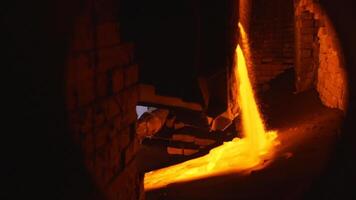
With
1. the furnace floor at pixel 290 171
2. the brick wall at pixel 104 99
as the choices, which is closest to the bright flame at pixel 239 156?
the furnace floor at pixel 290 171

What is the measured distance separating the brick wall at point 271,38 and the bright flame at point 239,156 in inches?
30.4

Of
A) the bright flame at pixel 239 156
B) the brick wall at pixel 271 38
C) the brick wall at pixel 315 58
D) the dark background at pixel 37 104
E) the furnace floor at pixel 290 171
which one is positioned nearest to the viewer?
the dark background at pixel 37 104

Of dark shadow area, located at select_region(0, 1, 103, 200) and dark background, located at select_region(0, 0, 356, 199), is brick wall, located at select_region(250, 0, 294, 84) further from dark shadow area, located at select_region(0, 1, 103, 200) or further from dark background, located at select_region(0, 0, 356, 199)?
dark shadow area, located at select_region(0, 1, 103, 200)

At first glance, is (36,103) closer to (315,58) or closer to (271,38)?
(315,58)

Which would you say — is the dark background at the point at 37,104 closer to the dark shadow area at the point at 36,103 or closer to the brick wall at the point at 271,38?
the dark shadow area at the point at 36,103

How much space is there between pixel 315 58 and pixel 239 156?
116 inches

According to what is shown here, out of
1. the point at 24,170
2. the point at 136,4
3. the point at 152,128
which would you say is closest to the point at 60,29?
the point at 24,170

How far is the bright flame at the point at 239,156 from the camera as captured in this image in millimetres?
5965

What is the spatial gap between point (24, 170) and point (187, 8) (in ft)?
7.25

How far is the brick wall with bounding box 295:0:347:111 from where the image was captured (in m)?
7.07

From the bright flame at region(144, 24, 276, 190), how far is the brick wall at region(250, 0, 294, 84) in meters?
0.77

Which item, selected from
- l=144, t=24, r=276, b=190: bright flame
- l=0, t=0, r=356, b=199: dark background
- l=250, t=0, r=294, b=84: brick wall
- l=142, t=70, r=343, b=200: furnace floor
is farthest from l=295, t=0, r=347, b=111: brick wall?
l=0, t=0, r=356, b=199: dark background

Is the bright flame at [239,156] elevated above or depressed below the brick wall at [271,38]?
below

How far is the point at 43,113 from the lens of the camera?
2.18 m
